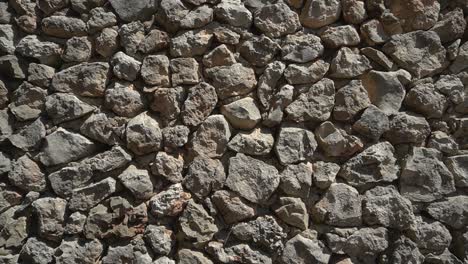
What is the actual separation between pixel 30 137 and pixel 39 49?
1.34 ft

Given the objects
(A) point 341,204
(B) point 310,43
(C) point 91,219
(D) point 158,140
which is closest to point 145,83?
(D) point 158,140

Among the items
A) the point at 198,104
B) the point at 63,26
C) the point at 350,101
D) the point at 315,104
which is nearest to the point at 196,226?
the point at 198,104

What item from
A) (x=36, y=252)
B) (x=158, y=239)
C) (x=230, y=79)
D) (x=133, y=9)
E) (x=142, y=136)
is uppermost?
(x=133, y=9)

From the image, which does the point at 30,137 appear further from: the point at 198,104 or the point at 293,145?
the point at 293,145

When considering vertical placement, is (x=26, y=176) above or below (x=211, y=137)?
below

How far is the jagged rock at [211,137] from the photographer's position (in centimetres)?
196

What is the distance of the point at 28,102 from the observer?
6.56 feet

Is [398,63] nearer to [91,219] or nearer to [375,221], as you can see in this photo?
[375,221]

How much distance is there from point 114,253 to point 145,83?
0.77 meters

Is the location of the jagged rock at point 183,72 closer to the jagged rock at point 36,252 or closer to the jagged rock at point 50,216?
the jagged rock at point 50,216

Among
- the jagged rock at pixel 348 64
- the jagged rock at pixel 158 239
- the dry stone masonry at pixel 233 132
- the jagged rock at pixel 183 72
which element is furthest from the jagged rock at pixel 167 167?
the jagged rock at pixel 348 64

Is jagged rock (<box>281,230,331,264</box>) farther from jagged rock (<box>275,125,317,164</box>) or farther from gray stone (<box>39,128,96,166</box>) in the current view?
gray stone (<box>39,128,96,166</box>)

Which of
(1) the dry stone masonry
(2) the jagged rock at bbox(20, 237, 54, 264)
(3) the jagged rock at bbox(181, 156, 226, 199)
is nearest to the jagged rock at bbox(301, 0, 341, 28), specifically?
(1) the dry stone masonry

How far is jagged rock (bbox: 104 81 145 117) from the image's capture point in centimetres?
197
